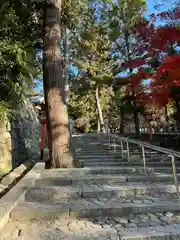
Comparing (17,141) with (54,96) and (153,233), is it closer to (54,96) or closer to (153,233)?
(54,96)

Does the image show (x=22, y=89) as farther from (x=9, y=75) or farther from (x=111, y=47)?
(x=111, y=47)

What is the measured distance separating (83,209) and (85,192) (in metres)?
0.67

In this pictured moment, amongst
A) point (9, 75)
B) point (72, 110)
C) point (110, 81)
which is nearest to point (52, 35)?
point (9, 75)

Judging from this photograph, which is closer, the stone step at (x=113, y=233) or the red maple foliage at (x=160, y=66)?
the stone step at (x=113, y=233)

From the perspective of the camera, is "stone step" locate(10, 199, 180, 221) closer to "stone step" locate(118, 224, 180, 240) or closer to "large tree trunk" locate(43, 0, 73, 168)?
"stone step" locate(118, 224, 180, 240)

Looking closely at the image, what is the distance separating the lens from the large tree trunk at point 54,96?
620cm

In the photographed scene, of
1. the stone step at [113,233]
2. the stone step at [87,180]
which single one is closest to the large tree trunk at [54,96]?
the stone step at [87,180]

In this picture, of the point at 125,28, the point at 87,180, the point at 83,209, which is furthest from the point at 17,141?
the point at 125,28

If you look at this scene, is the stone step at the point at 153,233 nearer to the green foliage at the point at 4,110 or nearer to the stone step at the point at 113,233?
the stone step at the point at 113,233

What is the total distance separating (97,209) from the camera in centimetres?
352

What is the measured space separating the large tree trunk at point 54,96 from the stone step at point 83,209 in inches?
94.4

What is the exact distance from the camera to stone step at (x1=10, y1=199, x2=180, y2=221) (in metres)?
3.43

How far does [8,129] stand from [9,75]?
58.2 inches

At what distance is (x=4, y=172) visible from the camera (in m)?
6.49
